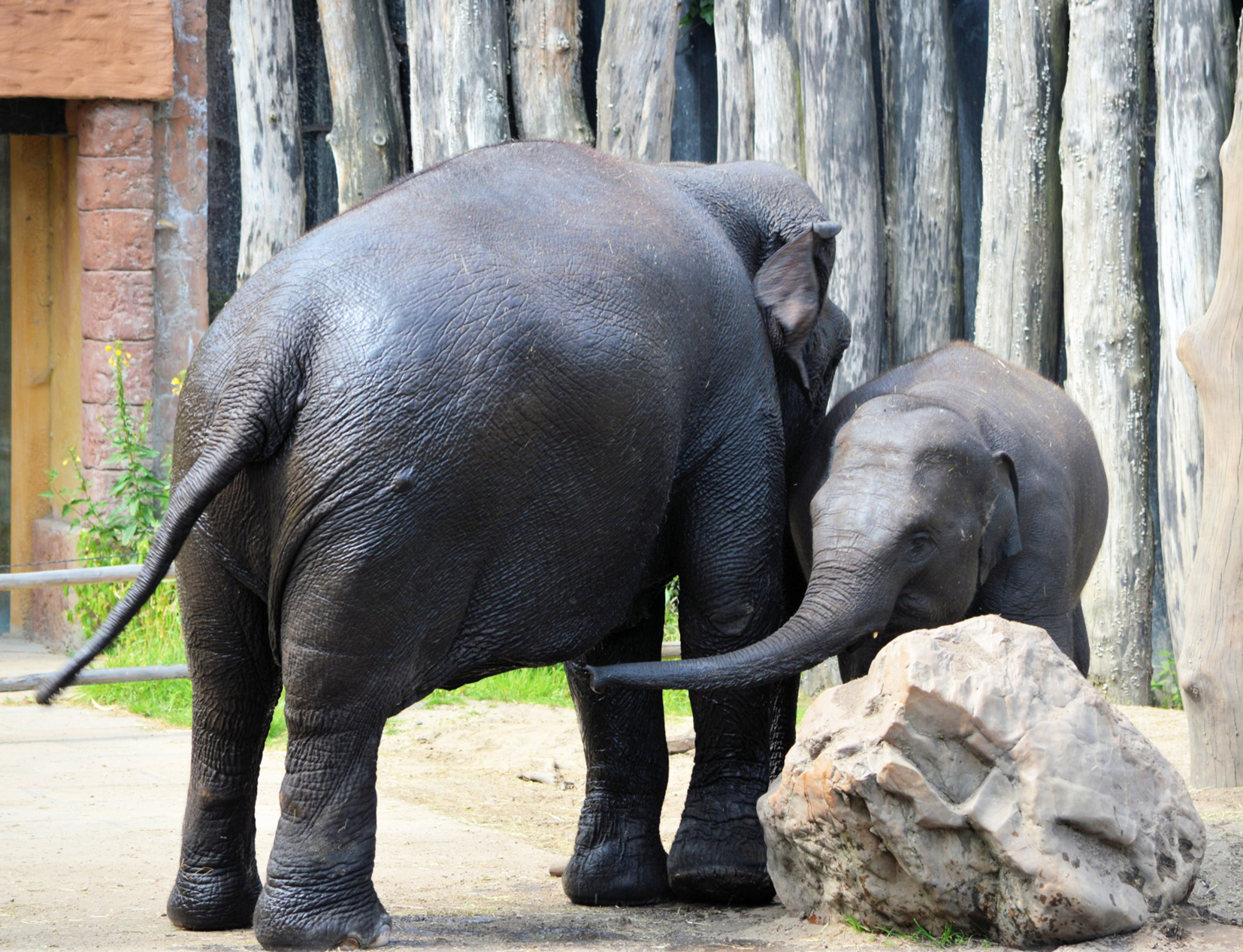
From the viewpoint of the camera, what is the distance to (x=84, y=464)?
9.09 m

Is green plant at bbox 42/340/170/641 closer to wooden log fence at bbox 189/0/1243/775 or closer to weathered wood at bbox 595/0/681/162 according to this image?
wooden log fence at bbox 189/0/1243/775

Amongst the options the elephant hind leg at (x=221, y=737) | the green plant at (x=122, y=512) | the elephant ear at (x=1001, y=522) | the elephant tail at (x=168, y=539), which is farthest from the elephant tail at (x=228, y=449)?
the green plant at (x=122, y=512)

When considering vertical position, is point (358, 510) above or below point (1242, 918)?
above

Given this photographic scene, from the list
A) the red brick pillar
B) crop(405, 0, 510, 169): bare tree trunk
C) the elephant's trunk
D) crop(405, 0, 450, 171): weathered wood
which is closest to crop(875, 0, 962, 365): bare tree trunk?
crop(405, 0, 510, 169): bare tree trunk

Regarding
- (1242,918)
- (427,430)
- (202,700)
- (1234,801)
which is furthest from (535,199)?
(1234,801)

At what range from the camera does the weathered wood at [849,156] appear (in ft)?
24.7

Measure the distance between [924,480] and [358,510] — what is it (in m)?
1.45

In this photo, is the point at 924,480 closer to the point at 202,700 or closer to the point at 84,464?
the point at 202,700

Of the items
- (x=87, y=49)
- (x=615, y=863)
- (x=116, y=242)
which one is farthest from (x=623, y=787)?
(x=87, y=49)

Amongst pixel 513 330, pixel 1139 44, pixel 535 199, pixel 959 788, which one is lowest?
pixel 959 788

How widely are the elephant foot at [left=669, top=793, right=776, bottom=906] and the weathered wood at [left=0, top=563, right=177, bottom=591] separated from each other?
4207mm

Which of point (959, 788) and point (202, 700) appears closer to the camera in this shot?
point (959, 788)

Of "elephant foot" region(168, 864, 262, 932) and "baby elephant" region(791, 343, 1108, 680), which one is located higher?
"baby elephant" region(791, 343, 1108, 680)

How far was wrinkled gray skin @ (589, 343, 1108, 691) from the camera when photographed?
3902 millimetres
